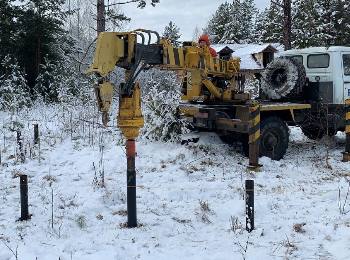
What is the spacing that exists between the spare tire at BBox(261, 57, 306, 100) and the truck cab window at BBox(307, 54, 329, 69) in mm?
547

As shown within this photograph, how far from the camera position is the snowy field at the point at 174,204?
5.09 meters

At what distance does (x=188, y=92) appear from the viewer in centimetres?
1036

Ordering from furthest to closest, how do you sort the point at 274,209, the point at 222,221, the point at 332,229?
the point at 274,209
the point at 222,221
the point at 332,229

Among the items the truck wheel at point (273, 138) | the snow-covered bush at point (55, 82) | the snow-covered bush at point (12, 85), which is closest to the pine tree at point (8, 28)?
the snow-covered bush at point (12, 85)

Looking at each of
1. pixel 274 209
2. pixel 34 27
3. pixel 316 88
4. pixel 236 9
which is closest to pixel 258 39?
pixel 236 9

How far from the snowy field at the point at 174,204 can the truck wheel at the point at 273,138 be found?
0.26 meters

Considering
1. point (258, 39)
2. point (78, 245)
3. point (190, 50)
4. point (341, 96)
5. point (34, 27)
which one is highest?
point (258, 39)

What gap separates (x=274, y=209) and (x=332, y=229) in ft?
3.25

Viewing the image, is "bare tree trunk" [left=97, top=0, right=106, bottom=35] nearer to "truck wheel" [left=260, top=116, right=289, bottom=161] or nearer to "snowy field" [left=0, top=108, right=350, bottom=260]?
"snowy field" [left=0, top=108, right=350, bottom=260]

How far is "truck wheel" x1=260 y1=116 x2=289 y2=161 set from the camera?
964cm

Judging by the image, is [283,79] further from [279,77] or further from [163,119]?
[163,119]

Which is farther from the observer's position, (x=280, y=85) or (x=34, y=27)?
(x=34, y=27)

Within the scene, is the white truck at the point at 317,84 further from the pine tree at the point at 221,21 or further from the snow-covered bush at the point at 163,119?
the pine tree at the point at 221,21

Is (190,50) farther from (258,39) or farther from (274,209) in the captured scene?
(258,39)
